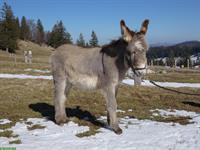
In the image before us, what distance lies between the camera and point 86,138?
913 cm

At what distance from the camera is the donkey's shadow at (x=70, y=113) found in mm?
11477

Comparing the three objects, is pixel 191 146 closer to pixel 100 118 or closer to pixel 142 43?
pixel 142 43

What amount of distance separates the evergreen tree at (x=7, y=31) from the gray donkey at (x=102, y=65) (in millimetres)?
73282

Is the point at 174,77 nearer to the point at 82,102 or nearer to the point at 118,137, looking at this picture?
the point at 82,102

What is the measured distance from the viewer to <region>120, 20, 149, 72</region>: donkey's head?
27.9 ft

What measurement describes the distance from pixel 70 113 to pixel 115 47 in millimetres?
4299

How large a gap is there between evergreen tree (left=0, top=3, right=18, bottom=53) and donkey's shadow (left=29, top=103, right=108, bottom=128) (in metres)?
69.5

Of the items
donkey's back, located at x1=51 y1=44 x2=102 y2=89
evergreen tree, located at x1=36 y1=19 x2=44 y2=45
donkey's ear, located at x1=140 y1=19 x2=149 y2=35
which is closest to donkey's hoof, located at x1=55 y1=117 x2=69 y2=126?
donkey's back, located at x1=51 y1=44 x2=102 y2=89

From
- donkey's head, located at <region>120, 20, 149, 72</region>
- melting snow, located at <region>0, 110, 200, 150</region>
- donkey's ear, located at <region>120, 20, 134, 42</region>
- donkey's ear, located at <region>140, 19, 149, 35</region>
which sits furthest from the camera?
donkey's ear, located at <region>140, 19, 149, 35</region>

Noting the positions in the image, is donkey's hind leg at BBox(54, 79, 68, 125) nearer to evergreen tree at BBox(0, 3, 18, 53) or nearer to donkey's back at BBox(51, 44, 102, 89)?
donkey's back at BBox(51, 44, 102, 89)

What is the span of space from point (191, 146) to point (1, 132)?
548cm

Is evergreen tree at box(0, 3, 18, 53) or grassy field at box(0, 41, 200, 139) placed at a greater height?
evergreen tree at box(0, 3, 18, 53)

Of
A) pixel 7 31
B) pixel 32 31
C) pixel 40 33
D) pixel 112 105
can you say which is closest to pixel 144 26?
pixel 112 105

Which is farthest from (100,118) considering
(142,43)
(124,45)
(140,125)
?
(142,43)
